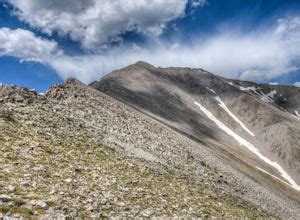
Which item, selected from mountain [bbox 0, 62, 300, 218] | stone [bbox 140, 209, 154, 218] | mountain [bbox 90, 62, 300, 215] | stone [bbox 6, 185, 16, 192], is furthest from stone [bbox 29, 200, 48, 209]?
mountain [bbox 90, 62, 300, 215]

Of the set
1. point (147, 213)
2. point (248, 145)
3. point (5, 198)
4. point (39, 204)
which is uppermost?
point (248, 145)

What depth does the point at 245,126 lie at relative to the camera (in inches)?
7446

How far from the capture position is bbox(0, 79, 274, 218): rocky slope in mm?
20203

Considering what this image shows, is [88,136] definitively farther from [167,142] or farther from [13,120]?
[167,142]

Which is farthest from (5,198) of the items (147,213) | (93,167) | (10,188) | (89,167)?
(93,167)

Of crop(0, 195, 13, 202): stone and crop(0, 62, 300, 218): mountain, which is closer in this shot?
crop(0, 195, 13, 202): stone

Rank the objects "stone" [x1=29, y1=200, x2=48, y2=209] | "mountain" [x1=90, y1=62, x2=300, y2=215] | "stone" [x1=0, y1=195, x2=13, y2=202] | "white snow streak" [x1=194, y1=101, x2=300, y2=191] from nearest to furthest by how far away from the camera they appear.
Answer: "stone" [x1=0, y1=195, x2=13, y2=202] < "stone" [x1=29, y1=200, x2=48, y2=209] < "mountain" [x1=90, y1=62, x2=300, y2=215] < "white snow streak" [x1=194, y1=101, x2=300, y2=191]

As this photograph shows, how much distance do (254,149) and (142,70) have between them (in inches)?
2874

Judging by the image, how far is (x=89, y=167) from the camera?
27000 mm

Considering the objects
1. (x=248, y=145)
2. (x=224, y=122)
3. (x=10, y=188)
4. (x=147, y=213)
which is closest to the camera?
(x=10, y=188)

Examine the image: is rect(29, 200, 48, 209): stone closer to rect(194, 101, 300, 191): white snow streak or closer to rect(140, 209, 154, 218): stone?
rect(140, 209, 154, 218): stone

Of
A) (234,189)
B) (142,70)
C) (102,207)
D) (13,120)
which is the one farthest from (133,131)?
(142,70)

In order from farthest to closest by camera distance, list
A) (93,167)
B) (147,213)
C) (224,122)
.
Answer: (224,122)
(93,167)
(147,213)

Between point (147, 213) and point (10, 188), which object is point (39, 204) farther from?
point (147, 213)
